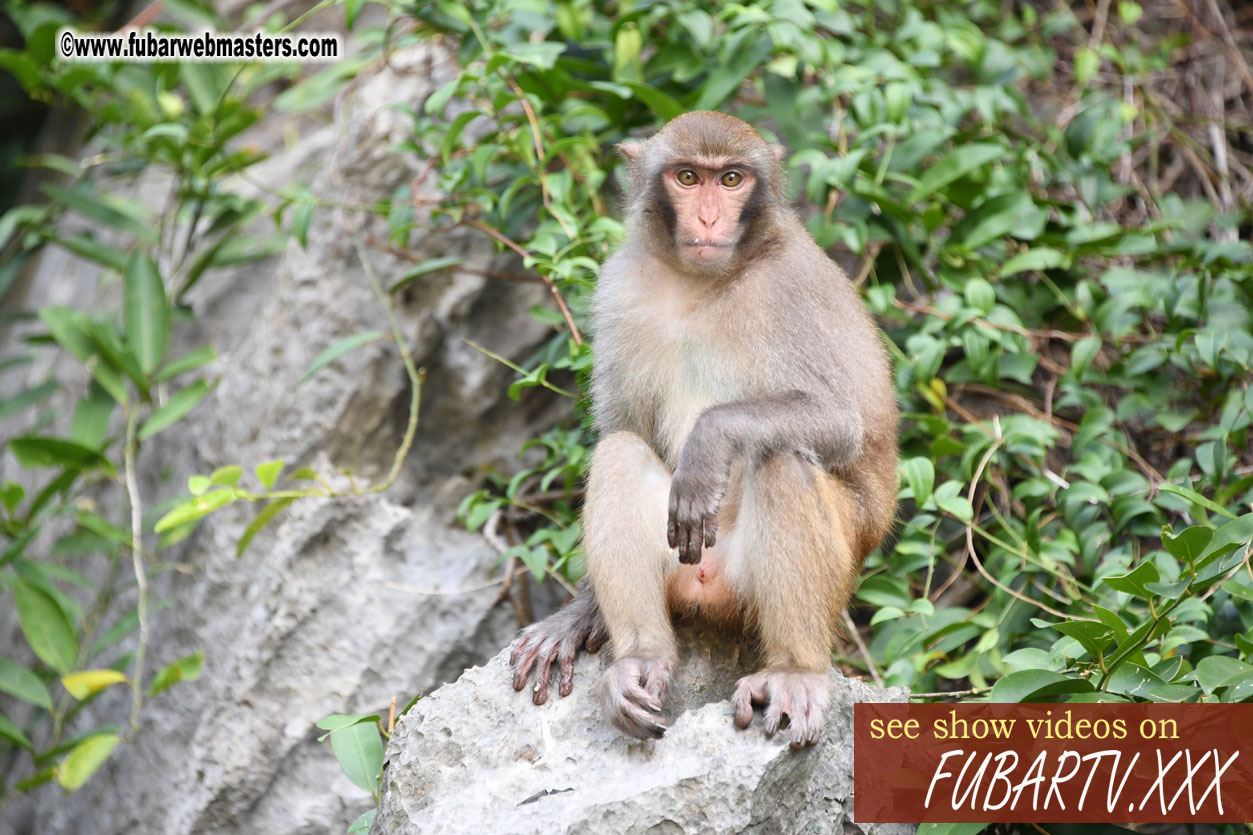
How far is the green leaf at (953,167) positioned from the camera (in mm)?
6039

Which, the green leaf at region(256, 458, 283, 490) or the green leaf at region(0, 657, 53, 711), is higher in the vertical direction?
the green leaf at region(256, 458, 283, 490)

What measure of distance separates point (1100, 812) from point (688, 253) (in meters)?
2.49

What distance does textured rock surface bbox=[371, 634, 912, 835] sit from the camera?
352 cm

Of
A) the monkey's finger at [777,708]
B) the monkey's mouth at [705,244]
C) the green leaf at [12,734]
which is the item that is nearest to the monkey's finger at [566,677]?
the monkey's finger at [777,708]

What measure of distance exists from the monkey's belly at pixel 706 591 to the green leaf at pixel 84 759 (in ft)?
10.5

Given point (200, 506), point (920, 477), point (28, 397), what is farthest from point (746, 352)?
point (28, 397)

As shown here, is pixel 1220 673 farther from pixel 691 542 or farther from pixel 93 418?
pixel 93 418

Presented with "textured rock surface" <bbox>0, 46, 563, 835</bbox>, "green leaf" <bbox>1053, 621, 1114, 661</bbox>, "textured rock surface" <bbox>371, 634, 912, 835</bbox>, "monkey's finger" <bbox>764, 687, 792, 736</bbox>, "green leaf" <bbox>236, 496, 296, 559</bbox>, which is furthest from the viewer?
"textured rock surface" <bbox>0, 46, 563, 835</bbox>

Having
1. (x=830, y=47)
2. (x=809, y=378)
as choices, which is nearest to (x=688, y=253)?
(x=809, y=378)

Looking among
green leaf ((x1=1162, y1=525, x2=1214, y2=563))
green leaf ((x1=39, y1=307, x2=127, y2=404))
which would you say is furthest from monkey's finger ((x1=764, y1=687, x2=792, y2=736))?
green leaf ((x1=39, y1=307, x2=127, y2=404))

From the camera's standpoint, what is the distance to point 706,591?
4.21m

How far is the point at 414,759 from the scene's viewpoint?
3.94 metres

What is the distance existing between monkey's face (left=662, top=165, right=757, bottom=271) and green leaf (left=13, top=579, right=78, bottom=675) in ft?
12.5

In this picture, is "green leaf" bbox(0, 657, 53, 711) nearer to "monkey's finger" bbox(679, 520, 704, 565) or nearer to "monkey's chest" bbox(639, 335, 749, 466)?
"monkey's chest" bbox(639, 335, 749, 466)
